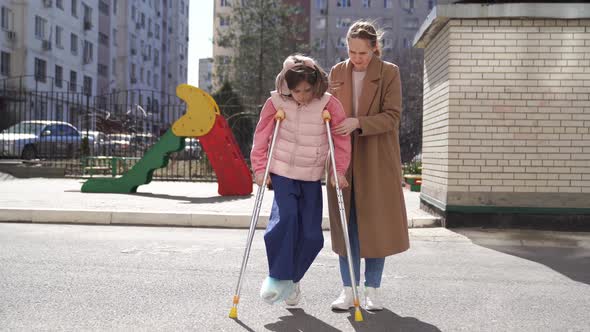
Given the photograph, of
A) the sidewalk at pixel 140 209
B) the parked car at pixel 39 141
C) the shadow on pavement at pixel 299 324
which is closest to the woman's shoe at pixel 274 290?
the shadow on pavement at pixel 299 324

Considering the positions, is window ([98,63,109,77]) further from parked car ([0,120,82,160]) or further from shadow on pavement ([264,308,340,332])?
shadow on pavement ([264,308,340,332])

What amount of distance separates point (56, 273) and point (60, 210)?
400 centimetres

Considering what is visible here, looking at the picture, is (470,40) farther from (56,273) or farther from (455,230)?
(56,273)

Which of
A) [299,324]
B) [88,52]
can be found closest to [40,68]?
[88,52]

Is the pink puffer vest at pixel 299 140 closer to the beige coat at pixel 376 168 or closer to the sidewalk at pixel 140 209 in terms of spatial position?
the beige coat at pixel 376 168

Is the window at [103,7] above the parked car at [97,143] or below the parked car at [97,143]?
above

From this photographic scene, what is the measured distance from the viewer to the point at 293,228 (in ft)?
13.4

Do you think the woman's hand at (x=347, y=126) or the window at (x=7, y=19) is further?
the window at (x=7, y=19)

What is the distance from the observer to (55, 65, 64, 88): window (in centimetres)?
4058

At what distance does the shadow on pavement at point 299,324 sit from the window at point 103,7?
167 ft

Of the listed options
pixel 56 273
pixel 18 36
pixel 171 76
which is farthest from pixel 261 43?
pixel 171 76

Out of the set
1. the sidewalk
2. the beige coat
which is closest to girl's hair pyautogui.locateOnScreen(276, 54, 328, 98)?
the beige coat

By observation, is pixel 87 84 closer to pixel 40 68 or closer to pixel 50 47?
pixel 50 47

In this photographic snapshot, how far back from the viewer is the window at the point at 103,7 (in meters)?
51.1
